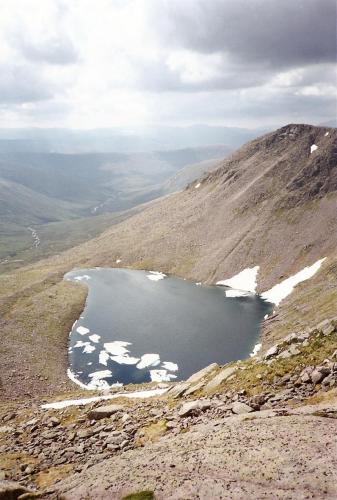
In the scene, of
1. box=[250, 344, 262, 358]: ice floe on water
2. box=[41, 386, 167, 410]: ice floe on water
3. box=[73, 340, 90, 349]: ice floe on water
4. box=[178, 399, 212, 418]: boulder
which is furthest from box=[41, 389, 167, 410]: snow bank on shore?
box=[73, 340, 90, 349]: ice floe on water

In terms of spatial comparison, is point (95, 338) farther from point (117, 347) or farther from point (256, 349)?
point (256, 349)

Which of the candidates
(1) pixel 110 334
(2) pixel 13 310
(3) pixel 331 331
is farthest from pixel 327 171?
(3) pixel 331 331

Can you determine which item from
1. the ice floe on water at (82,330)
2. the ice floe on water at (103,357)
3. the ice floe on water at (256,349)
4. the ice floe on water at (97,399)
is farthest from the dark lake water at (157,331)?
Result: the ice floe on water at (97,399)

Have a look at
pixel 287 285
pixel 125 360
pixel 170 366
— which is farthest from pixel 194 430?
pixel 287 285

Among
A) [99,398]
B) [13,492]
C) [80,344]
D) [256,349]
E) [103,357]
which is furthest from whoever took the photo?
[80,344]

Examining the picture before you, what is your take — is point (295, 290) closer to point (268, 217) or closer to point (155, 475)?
point (268, 217)
